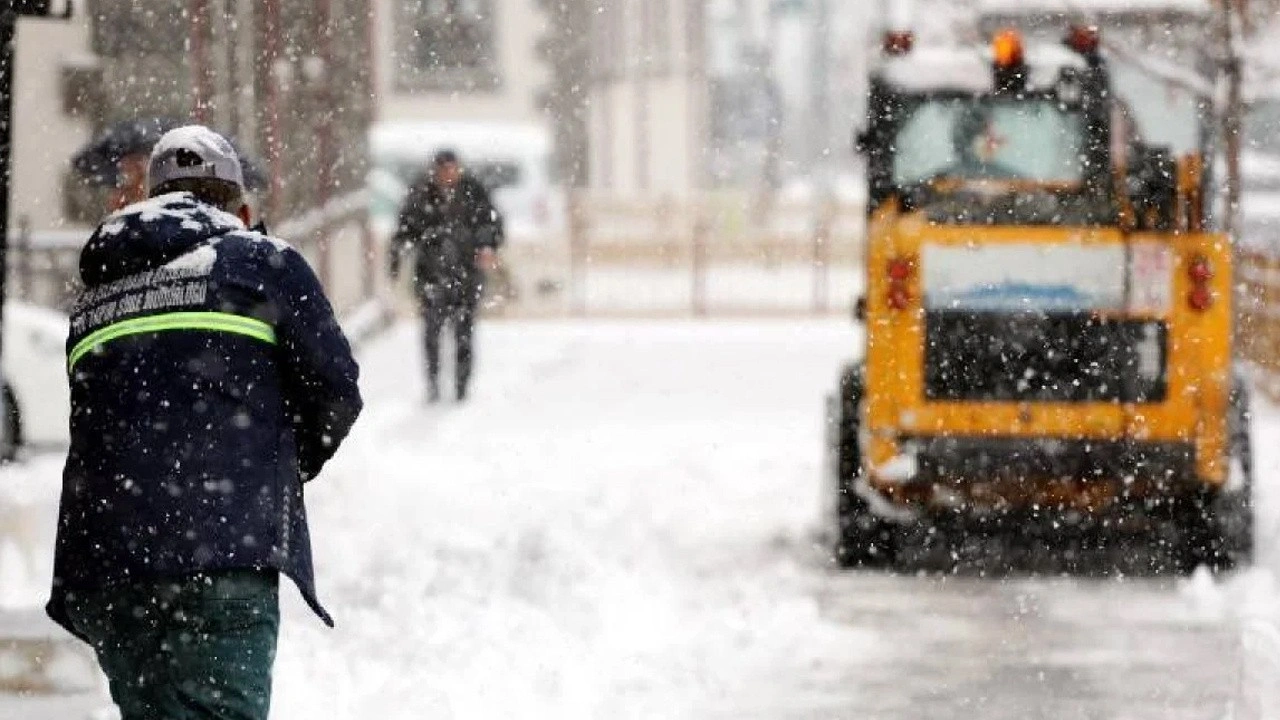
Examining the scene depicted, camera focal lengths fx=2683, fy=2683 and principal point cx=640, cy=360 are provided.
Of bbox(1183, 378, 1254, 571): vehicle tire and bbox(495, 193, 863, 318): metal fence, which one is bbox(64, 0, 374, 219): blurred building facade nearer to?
bbox(495, 193, 863, 318): metal fence

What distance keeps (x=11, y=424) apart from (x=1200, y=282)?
6.78 metres

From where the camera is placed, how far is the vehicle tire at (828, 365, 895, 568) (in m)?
11.6

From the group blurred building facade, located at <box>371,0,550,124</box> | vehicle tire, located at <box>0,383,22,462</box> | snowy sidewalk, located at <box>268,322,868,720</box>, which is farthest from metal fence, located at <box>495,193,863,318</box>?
vehicle tire, located at <box>0,383,22,462</box>

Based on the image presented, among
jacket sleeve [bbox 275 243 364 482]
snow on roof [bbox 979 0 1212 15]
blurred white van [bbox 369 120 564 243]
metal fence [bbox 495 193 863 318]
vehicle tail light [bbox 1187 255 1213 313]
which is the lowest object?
metal fence [bbox 495 193 863 318]

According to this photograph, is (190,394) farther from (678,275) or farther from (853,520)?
(678,275)

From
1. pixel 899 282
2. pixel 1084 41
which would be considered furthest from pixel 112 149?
pixel 1084 41

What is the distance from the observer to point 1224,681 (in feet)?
29.6

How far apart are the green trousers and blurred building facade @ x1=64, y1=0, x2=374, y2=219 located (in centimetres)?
1137

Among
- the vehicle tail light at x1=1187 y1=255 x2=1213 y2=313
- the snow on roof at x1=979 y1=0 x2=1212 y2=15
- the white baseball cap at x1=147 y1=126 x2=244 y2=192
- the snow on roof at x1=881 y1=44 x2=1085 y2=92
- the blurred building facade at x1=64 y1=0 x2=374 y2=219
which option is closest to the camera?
the white baseball cap at x1=147 y1=126 x2=244 y2=192

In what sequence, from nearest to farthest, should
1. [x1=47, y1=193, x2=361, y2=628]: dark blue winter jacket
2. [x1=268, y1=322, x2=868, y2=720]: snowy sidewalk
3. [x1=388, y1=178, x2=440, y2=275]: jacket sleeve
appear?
1. [x1=47, y1=193, x2=361, y2=628]: dark blue winter jacket
2. [x1=268, y1=322, x2=868, y2=720]: snowy sidewalk
3. [x1=388, y1=178, x2=440, y2=275]: jacket sleeve

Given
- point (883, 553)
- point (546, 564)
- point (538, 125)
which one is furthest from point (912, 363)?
point (538, 125)

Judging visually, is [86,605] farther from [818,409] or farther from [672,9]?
[672,9]

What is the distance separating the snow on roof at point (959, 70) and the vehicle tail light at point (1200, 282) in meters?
1.12

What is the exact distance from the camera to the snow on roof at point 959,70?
1172cm
